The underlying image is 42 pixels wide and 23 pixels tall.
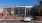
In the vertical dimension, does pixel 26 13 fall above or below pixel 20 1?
below

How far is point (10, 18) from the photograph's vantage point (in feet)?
8.73

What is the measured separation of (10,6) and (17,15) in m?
0.33

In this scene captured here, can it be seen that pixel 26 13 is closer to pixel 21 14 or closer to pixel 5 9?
pixel 21 14

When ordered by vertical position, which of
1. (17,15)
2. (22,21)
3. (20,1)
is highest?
(20,1)

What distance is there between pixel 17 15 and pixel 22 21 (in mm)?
230

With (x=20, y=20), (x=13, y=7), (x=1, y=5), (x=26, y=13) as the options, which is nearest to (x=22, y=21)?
(x=20, y=20)

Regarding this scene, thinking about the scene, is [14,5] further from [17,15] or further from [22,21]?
[22,21]

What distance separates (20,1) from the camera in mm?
2566

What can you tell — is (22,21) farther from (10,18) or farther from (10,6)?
(10,6)

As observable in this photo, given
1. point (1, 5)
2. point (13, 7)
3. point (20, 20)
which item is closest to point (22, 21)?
point (20, 20)

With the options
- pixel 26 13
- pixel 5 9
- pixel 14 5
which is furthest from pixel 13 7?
pixel 26 13

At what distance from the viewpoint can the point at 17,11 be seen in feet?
8.61

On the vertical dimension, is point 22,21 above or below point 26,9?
below

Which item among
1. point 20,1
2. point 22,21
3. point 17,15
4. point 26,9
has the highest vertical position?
point 20,1
